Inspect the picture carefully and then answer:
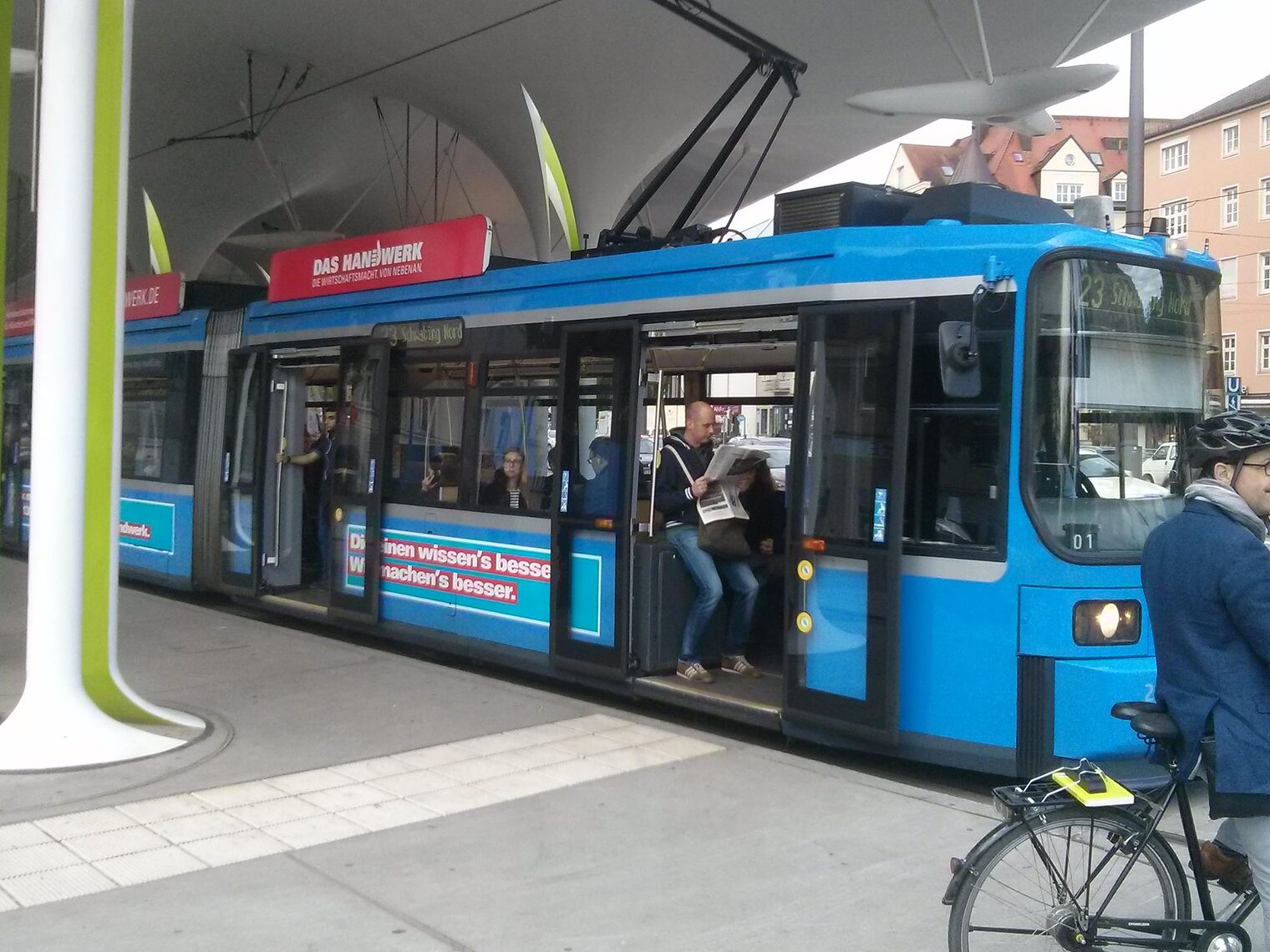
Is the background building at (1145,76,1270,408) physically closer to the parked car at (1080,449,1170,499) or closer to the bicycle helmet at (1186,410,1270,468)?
the parked car at (1080,449,1170,499)

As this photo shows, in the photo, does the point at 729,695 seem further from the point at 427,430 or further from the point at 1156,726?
the point at 1156,726

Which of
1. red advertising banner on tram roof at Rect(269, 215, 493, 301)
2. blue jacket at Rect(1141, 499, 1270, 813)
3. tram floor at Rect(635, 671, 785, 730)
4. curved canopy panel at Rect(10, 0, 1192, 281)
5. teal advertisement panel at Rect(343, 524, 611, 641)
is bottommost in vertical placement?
tram floor at Rect(635, 671, 785, 730)

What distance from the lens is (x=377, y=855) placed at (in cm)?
529

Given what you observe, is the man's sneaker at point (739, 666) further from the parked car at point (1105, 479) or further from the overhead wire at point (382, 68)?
the overhead wire at point (382, 68)

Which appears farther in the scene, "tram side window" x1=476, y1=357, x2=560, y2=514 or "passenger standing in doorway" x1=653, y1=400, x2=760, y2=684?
"tram side window" x1=476, y1=357, x2=560, y2=514

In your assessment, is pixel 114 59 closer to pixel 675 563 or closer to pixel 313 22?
pixel 675 563

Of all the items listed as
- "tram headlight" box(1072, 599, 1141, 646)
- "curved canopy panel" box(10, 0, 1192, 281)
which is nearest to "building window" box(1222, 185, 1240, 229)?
"curved canopy panel" box(10, 0, 1192, 281)

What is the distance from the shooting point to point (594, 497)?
7.90 metres

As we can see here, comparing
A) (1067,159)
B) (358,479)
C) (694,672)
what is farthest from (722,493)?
(1067,159)

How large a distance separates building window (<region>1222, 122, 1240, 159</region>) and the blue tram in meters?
51.6

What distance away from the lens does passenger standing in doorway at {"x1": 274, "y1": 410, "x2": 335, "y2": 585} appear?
1130 cm

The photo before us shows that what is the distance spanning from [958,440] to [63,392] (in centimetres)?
471

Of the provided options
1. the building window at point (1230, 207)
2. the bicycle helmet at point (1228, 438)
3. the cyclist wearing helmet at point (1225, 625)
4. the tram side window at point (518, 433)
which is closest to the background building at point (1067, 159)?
the building window at point (1230, 207)

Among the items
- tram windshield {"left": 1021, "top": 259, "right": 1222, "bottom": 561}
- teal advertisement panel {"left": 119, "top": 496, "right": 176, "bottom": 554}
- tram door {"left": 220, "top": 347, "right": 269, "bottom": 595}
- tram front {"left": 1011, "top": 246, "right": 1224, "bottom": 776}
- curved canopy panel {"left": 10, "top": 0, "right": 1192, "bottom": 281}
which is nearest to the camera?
tram front {"left": 1011, "top": 246, "right": 1224, "bottom": 776}
